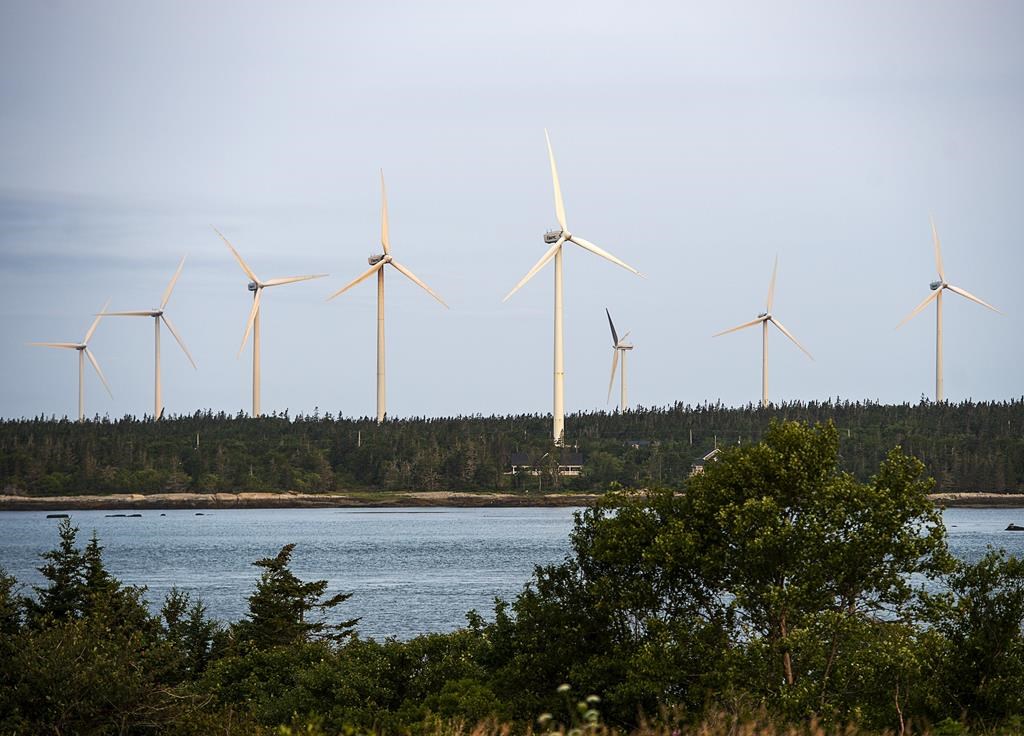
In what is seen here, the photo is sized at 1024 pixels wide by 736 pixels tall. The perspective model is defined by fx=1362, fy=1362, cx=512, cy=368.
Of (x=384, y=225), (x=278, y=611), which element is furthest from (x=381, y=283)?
(x=278, y=611)

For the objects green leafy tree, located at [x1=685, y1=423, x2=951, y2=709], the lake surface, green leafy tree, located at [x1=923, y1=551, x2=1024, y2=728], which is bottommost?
the lake surface

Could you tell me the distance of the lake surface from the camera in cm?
7325

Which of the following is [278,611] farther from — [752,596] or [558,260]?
[558,260]

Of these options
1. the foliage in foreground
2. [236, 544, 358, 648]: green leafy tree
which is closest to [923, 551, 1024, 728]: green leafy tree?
the foliage in foreground

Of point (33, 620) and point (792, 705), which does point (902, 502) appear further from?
point (33, 620)

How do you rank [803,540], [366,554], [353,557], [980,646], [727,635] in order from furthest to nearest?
[366,554] → [353,557] → [727,635] → [980,646] → [803,540]

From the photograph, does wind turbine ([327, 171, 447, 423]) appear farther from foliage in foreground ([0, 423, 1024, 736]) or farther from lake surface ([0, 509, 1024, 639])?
foliage in foreground ([0, 423, 1024, 736])

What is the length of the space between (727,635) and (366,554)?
8993 cm

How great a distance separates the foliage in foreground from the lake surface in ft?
90.9

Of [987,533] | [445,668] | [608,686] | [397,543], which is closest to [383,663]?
[445,668]

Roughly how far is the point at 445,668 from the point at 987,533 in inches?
4550

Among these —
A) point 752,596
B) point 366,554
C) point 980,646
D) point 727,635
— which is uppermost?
point 752,596

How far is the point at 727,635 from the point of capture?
29250mm

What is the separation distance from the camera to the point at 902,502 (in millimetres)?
29719
